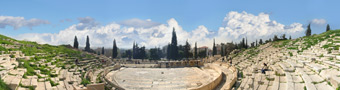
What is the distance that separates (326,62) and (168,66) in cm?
2423

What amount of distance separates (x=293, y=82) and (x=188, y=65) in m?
24.8

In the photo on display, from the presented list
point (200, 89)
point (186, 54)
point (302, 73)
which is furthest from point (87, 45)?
point (302, 73)

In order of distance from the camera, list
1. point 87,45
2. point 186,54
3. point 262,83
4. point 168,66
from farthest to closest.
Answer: point 87,45 < point 186,54 < point 168,66 < point 262,83

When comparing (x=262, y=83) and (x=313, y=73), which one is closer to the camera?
(x=313, y=73)

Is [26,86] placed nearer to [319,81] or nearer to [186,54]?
[319,81]

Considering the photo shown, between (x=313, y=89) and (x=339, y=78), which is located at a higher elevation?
(x=339, y=78)

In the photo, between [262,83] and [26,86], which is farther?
[262,83]

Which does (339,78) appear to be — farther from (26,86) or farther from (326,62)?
(26,86)

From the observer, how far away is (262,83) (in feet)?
35.3

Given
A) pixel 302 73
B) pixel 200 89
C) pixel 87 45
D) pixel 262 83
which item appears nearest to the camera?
pixel 302 73

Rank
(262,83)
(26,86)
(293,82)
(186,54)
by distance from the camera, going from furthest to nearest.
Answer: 1. (186,54)
2. (262,83)
3. (293,82)
4. (26,86)

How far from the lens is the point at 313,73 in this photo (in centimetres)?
965

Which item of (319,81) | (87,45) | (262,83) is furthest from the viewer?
(87,45)

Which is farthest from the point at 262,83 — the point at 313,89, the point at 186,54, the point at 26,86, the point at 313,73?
the point at 186,54
